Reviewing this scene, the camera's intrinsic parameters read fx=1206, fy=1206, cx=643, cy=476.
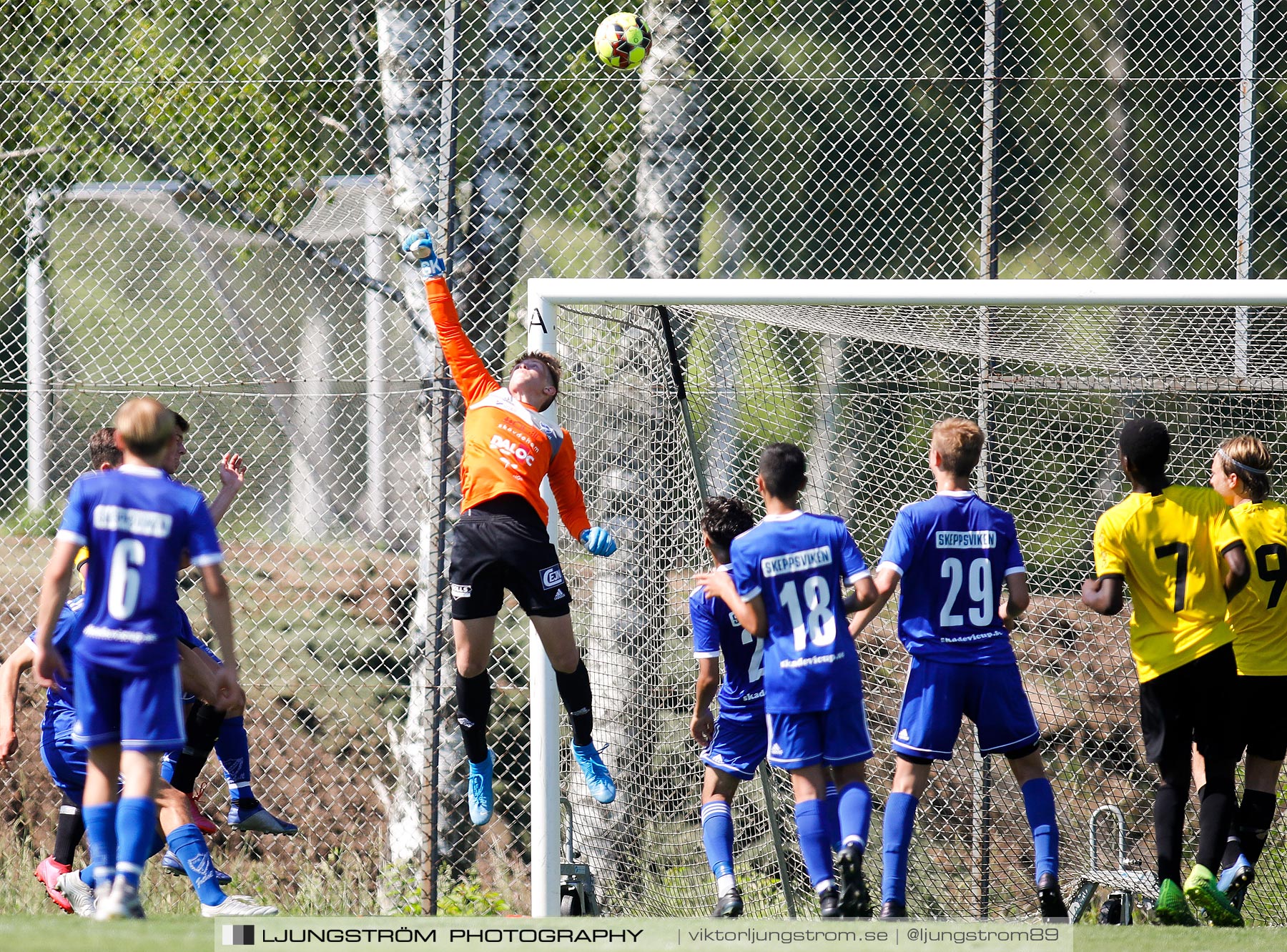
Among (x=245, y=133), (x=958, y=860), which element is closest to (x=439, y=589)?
(x=958, y=860)

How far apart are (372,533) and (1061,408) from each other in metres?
6.82

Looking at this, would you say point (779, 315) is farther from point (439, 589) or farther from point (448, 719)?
point (448, 719)

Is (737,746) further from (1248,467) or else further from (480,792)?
(1248,467)

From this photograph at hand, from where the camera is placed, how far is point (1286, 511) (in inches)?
197

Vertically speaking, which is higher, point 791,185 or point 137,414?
point 791,185

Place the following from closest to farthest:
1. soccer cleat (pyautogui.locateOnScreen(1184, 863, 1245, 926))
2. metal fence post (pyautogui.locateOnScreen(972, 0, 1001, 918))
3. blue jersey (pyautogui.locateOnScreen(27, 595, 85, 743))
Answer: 1. soccer cleat (pyautogui.locateOnScreen(1184, 863, 1245, 926))
2. blue jersey (pyautogui.locateOnScreen(27, 595, 85, 743))
3. metal fence post (pyautogui.locateOnScreen(972, 0, 1001, 918))

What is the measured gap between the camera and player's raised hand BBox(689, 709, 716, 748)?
4.87 metres

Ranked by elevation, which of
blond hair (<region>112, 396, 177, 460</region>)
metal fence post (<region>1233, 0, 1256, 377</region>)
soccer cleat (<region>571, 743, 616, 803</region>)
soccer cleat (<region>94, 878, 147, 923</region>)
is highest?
metal fence post (<region>1233, 0, 1256, 377</region>)

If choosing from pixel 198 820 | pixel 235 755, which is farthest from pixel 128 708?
pixel 235 755

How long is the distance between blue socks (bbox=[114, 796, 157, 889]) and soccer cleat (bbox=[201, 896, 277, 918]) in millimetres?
982

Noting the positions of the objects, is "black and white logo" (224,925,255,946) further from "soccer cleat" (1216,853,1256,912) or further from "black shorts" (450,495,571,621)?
"soccer cleat" (1216,853,1256,912)

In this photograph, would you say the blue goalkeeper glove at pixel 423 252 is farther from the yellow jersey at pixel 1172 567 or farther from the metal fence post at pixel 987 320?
the yellow jersey at pixel 1172 567

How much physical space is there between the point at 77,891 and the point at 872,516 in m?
4.13

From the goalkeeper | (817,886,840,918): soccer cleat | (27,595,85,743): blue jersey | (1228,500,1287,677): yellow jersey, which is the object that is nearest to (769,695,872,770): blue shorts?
(817,886,840,918): soccer cleat
